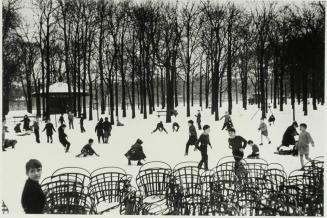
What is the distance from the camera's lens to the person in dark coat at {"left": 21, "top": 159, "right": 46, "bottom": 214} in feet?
16.3

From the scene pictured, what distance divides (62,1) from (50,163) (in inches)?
660

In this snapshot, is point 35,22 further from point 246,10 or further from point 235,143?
point 235,143

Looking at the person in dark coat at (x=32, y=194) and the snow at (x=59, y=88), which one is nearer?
the person in dark coat at (x=32, y=194)

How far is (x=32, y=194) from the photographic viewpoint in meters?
4.96

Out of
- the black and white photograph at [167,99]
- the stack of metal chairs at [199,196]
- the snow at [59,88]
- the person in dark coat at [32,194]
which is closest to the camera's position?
the person in dark coat at [32,194]

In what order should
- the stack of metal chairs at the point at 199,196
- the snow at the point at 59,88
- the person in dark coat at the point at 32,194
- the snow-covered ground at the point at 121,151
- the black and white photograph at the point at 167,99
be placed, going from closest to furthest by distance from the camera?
the person in dark coat at the point at 32,194 < the stack of metal chairs at the point at 199,196 < the snow-covered ground at the point at 121,151 < the black and white photograph at the point at 167,99 < the snow at the point at 59,88

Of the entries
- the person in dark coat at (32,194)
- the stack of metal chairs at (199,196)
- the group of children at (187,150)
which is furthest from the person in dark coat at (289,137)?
the person in dark coat at (32,194)

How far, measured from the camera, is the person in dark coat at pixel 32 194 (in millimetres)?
4965

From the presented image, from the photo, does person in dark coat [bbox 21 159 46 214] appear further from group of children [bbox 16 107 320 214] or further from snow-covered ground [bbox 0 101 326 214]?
snow-covered ground [bbox 0 101 326 214]

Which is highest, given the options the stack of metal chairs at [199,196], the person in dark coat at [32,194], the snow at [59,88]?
the snow at [59,88]

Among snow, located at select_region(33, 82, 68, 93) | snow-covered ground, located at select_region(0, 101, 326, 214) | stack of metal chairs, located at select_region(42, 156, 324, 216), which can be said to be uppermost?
snow, located at select_region(33, 82, 68, 93)

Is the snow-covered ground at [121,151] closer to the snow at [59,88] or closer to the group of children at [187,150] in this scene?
the group of children at [187,150]

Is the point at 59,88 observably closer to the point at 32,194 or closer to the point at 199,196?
the point at 199,196

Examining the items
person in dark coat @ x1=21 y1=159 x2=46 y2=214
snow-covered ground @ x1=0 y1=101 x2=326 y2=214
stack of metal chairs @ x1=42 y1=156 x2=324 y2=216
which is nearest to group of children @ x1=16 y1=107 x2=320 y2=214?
person in dark coat @ x1=21 y1=159 x2=46 y2=214
